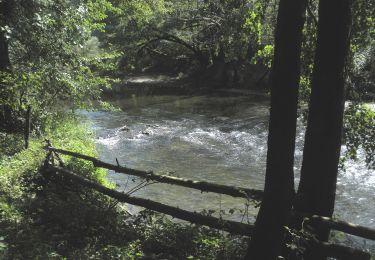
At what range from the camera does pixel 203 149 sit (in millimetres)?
17484

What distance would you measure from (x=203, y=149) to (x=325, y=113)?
12.2m

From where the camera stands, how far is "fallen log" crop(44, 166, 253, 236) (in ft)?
21.1

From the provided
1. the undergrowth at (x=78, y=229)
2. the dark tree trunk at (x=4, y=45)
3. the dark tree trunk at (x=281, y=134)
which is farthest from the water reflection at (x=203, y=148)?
the dark tree trunk at (x=4, y=45)

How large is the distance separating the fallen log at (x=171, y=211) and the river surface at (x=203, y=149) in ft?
1.38

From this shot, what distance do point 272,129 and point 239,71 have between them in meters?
29.7

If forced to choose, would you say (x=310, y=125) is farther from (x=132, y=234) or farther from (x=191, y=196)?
(x=191, y=196)

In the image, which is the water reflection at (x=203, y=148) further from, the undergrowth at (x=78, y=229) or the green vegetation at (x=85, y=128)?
the green vegetation at (x=85, y=128)

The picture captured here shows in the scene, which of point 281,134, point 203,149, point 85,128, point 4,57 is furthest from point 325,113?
point 203,149

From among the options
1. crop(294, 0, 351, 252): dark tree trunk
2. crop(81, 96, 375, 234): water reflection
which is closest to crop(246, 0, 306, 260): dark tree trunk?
crop(294, 0, 351, 252): dark tree trunk

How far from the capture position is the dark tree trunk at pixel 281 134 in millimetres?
4836

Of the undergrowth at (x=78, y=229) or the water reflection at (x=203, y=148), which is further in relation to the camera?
the water reflection at (x=203, y=148)

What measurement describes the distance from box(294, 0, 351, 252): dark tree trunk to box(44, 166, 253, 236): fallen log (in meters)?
1.08

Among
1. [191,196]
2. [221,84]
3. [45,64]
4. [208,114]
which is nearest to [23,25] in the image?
[45,64]

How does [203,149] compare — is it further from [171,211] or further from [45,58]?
[171,211]
